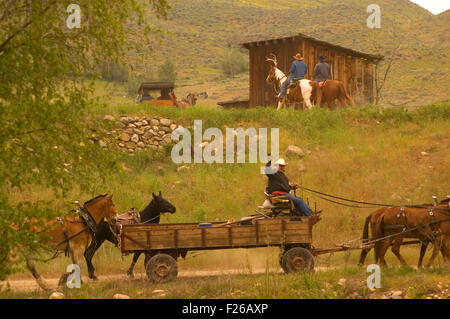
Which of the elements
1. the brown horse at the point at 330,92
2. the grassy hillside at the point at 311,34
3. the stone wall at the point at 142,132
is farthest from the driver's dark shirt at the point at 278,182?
the grassy hillside at the point at 311,34

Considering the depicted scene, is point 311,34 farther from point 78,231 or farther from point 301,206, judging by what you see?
point 78,231

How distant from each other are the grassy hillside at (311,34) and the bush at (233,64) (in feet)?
3.83

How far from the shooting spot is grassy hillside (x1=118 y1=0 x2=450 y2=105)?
4941 cm

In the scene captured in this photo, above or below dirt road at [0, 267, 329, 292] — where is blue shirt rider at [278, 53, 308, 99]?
above

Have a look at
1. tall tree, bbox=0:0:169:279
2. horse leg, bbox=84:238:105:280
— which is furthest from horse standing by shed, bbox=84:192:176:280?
tall tree, bbox=0:0:169:279

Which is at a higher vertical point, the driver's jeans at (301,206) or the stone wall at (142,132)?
the stone wall at (142,132)

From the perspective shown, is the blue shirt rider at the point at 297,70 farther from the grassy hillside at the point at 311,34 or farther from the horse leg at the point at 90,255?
the grassy hillside at the point at 311,34

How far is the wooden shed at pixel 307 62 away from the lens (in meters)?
29.6

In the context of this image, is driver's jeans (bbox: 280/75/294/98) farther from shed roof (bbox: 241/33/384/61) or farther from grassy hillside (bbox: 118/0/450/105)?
grassy hillside (bbox: 118/0/450/105)

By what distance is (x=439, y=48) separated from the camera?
57.1m

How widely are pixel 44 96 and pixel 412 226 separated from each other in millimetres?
8171

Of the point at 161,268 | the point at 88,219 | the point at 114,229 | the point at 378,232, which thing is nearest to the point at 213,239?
the point at 161,268
